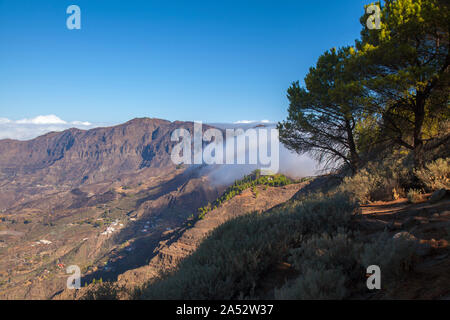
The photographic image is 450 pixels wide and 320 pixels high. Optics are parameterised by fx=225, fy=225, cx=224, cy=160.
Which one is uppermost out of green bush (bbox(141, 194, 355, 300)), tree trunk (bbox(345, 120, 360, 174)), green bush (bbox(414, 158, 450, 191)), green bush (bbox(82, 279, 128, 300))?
tree trunk (bbox(345, 120, 360, 174))

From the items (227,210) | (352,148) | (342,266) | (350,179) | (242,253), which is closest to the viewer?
(342,266)

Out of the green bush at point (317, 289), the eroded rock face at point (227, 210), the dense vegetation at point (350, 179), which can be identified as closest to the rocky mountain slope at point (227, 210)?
the eroded rock face at point (227, 210)

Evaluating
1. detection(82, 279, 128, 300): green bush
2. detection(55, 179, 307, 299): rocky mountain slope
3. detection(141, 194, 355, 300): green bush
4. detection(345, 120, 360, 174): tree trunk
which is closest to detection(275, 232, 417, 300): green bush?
detection(141, 194, 355, 300): green bush

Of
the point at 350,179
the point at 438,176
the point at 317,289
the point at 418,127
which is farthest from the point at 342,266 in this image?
the point at 418,127

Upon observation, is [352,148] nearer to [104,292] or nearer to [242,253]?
[242,253]

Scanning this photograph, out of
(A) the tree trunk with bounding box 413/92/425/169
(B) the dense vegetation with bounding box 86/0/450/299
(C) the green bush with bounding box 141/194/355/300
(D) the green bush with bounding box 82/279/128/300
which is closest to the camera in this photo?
(B) the dense vegetation with bounding box 86/0/450/299

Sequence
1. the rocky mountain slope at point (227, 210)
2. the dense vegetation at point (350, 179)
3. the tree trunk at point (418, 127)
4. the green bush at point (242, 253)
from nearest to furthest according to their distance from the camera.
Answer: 1. the dense vegetation at point (350, 179)
2. the green bush at point (242, 253)
3. the tree trunk at point (418, 127)
4. the rocky mountain slope at point (227, 210)

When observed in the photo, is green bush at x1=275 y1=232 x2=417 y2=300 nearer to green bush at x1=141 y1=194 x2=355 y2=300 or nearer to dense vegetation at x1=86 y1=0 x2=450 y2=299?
dense vegetation at x1=86 y1=0 x2=450 y2=299

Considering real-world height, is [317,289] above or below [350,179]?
below

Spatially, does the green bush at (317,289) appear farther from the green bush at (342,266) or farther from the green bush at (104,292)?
the green bush at (104,292)

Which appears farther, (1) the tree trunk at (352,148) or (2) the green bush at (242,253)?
(1) the tree trunk at (352,148)

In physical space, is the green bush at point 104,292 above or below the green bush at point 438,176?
below

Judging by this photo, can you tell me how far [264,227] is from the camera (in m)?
5.39
